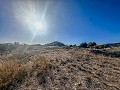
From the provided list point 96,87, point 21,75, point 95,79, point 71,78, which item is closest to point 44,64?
point 21,75

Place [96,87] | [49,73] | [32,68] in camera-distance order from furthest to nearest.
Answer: [32,68] → [49,73] → [96,87]

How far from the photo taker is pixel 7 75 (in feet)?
26.2

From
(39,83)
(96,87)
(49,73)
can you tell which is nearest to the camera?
(96,87)

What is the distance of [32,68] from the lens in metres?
9.09

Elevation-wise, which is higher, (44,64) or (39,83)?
(44,64)

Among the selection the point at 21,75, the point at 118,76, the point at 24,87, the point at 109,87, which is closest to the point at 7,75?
the point at 21,75

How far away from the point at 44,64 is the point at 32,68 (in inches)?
26.6

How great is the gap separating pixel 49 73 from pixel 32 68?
1.12 metres

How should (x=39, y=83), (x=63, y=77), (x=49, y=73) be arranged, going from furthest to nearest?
(x=49, y=73), (x=63, y=77), (x=39, y=83)

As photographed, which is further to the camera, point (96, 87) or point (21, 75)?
point (21, 75)

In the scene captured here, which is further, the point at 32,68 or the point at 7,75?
the point at 32,68

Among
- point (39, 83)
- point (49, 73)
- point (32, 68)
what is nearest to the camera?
point (39, 83)

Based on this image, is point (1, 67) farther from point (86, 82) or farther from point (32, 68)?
point (86, 82)

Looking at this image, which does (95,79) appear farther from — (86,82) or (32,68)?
(32,68)
